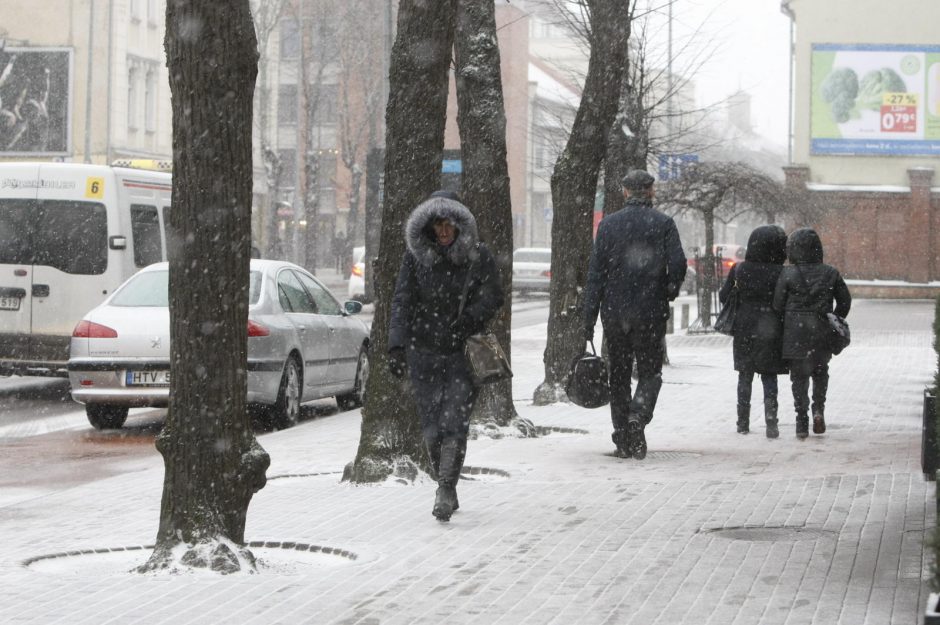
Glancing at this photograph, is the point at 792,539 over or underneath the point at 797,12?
underneath

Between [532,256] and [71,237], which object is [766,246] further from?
[532,256]

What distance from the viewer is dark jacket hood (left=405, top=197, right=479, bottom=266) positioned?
8664mm

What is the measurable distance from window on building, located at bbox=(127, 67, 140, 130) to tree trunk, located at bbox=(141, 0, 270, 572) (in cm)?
4833

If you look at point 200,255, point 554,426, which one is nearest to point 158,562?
point 200,255

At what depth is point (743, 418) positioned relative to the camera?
13328 millimetres

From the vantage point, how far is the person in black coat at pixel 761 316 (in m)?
12.9

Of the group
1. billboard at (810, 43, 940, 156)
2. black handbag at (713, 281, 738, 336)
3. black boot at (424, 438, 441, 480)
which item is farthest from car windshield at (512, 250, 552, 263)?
black boot at (424, 438, 441, 480)

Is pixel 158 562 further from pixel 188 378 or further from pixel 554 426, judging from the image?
pixel 554 426

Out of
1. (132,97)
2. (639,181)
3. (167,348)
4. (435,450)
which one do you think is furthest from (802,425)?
(132,97)

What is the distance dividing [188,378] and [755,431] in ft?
24.2

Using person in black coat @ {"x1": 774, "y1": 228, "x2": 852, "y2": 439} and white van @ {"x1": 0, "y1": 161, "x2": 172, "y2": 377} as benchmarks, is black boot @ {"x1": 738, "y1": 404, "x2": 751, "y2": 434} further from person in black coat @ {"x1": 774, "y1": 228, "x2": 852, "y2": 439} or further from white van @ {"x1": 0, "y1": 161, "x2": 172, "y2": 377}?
white van @ {"x1": 0, "y1": 161, "x2": 172, "y2": 377}

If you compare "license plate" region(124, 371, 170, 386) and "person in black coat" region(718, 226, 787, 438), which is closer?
"person in black coat" region(718, 226, 787, 438)

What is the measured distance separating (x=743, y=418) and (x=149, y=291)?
5.30m

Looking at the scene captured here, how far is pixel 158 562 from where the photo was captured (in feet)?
23.2
